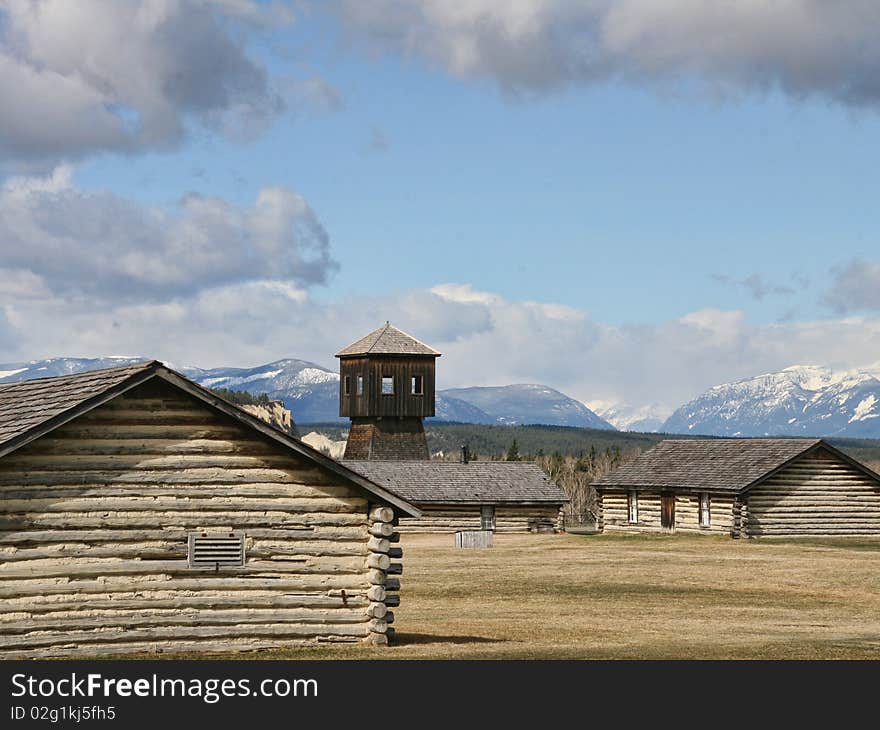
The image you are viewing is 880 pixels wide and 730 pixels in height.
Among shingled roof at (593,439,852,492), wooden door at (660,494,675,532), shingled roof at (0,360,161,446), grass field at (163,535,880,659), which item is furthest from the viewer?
wooden door at (660,494,675,532)

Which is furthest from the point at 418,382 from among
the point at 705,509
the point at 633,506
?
the point at 705,509

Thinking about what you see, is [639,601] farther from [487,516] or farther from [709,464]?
[487,516]

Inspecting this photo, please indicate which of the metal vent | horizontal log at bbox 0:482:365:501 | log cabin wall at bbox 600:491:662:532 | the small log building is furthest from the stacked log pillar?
log cabin wall at bbox 600:491:662:532

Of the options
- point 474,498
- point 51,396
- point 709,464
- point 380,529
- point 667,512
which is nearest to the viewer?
point 380,529

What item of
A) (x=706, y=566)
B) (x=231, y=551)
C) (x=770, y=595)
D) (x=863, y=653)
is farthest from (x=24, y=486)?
(x=706, y=566)

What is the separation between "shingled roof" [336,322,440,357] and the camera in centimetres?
7744

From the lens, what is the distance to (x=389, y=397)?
3024 inches

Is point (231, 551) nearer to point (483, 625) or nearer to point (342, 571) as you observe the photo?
point (342, 571)

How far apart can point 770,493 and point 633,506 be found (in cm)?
876

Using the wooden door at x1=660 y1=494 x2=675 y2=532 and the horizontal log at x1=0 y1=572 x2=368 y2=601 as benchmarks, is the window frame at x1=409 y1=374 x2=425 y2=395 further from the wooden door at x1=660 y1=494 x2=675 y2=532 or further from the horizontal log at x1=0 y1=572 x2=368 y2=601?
the horizontal log at x1=0 y1=572 x2=368 y2=601

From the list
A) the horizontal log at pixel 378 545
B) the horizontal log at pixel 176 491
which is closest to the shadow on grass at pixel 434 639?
the horizontal log at pixel 378 545

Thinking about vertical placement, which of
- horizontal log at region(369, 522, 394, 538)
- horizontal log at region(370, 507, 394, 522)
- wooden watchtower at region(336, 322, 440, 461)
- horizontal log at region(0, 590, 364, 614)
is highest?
wooden watchtower at region(336, 322, 440, 461)

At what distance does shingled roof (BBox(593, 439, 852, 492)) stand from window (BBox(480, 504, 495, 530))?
17.6 feet
